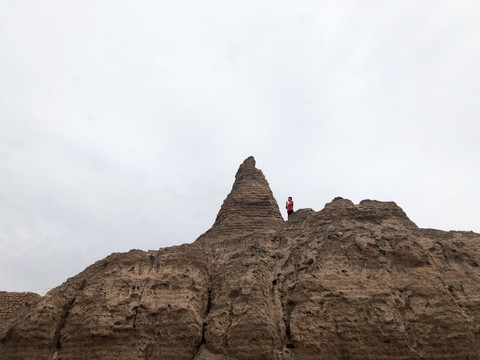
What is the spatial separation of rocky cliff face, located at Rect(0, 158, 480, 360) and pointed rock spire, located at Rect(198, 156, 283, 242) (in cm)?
310

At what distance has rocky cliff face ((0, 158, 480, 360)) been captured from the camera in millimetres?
10086

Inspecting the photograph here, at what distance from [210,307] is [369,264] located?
5871 mm

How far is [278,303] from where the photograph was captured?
1140 centimetres

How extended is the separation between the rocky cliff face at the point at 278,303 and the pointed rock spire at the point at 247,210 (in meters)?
3.10

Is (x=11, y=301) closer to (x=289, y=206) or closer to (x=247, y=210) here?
(x=247, y=210)

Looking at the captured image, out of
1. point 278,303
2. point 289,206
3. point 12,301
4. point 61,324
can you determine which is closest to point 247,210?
point 289,206

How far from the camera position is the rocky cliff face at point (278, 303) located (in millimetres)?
10086

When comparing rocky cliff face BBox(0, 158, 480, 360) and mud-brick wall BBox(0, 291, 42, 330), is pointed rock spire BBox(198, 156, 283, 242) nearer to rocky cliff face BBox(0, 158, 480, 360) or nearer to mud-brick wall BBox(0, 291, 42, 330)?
rocky cliff face BBox(0, 158, 480, 360)

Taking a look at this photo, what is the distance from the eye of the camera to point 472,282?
444 inches

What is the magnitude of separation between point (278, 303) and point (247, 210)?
783 centimetres

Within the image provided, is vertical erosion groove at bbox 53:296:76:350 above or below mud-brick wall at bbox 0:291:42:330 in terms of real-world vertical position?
below

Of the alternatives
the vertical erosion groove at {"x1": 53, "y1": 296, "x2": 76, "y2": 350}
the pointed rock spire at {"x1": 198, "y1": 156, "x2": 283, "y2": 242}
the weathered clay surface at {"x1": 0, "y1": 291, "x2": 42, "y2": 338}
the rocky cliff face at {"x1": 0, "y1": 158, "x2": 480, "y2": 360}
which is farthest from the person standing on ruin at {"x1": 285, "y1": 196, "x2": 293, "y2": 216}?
the weathered clay surface at {"x1": 0, "y1": 291, "x2": 42, "y2": 338}

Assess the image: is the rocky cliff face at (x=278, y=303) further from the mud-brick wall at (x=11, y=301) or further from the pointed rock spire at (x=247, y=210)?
the mud-brick wall at (x=11, y=301)

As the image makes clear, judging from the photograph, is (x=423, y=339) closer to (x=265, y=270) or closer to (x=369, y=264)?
(x=369, y=264)
